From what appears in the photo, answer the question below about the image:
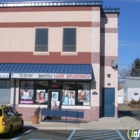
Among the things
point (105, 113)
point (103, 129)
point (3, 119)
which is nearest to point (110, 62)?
point (105, 113)

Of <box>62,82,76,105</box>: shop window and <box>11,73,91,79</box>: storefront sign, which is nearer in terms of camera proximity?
<box>11,73,91,79</box>: storefront sign

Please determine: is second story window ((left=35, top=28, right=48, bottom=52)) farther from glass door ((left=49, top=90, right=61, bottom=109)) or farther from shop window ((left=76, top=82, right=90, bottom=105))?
shop window ((left=76, top=82, right=90, bottom=105))

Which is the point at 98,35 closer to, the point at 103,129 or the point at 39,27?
the point at 39,27

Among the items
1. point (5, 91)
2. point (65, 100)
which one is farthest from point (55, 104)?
point (5, 91)

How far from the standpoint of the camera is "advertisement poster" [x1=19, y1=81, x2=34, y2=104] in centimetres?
2342

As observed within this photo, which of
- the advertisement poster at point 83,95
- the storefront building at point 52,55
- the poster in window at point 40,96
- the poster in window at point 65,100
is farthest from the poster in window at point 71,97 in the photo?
the poster in window at point 40,96

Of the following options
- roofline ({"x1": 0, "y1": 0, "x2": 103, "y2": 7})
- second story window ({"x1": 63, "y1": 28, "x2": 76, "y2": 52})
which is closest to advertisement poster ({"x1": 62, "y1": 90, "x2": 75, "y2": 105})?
second story window ({"x1": 63, "y1": 28, "x2": 76, "y2": 52})

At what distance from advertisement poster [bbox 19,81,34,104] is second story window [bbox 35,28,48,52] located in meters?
2.77

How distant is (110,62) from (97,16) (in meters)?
3.93

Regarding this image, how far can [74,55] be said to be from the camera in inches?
928

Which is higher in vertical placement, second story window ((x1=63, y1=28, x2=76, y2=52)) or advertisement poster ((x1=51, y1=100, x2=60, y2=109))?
second story window ((x1=63, y1=28, x2=76, y2=52))

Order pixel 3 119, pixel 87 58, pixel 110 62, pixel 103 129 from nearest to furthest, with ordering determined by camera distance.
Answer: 1. pixel 3 119
2. pixel 103 129
3. pixel 87 58
4. pixel 110 62

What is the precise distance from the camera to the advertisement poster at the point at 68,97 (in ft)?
76.0

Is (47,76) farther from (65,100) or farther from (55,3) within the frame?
(55,3)
